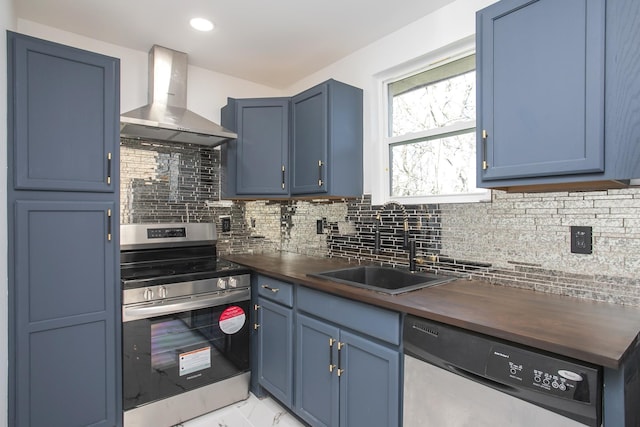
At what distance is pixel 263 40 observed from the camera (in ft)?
8.00

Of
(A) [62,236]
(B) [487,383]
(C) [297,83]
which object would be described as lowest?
(B) [487,383]

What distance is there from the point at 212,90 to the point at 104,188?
1.43 meters

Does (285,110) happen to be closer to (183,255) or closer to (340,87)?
(340,87)

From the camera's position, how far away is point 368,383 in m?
1.59

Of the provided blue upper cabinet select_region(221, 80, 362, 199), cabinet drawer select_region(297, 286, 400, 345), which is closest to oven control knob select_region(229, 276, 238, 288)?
cabinet drawer select_region(297, 286, 400, 345)

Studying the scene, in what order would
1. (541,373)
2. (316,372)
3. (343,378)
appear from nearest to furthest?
(541,373), (343,378), (316,372)

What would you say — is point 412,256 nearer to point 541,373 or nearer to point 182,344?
point 541,373

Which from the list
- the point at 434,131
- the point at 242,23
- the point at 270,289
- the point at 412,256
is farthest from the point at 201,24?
the point at 412,256

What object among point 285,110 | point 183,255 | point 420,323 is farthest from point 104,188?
point 420,323

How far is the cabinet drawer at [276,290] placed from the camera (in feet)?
6.81

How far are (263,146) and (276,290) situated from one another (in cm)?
118

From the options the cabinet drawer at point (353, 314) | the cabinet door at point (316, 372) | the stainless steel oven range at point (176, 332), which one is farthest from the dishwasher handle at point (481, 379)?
the stainless steel oven range at point (176, 332)

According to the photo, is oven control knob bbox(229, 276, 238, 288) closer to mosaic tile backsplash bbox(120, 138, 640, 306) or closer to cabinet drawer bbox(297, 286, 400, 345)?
cabinet drawer bbox(297, 286, 400, 345)

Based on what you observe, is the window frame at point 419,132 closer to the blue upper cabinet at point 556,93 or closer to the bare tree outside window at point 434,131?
the bare tree outside window at point 434,131
